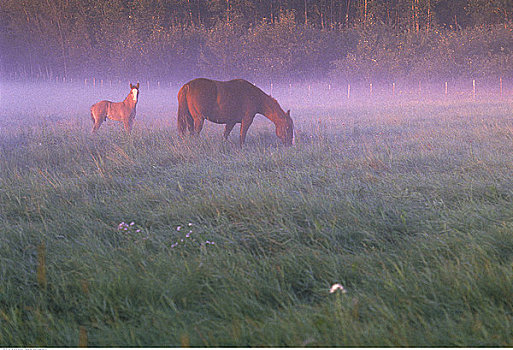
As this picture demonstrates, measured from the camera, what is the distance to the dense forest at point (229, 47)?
3256 centimetres

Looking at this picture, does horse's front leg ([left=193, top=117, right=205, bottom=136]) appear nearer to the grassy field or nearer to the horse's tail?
the horse's tail

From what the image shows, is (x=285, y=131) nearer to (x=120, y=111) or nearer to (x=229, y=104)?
(x=229, y=104)

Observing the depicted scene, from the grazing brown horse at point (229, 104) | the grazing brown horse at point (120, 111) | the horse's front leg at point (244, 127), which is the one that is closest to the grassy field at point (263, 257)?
the horse's front leg at point (244, 127)

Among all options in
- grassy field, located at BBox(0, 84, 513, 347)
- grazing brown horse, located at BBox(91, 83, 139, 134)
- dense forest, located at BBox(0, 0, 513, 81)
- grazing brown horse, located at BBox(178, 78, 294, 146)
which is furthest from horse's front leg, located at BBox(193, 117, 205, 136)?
dense forest, located at BBox(0, 0, 513, 81)

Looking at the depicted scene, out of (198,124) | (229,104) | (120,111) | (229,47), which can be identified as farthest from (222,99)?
(229,47)

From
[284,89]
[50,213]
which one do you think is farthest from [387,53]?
[50,213]

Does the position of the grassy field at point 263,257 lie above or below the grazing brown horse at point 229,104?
below

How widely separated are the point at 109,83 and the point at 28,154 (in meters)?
29.0

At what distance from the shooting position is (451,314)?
1.95 metres

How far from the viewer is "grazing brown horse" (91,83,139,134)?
34.4ft

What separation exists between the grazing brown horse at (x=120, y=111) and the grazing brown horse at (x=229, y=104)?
7.78 feet

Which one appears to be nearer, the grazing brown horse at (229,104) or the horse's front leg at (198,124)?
the grazing brown horse at (229,104)

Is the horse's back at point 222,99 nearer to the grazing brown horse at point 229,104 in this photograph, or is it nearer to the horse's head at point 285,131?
the grazing brown horse at point 229,104

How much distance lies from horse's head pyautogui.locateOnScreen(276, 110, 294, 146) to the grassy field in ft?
8.98
